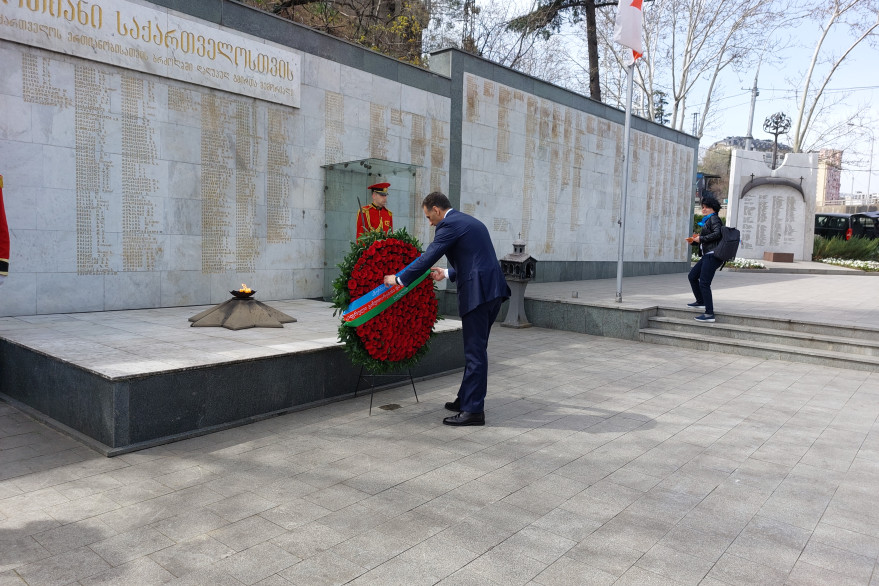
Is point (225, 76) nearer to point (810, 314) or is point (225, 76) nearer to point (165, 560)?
point (165, 560)

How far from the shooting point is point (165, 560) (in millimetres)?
2945

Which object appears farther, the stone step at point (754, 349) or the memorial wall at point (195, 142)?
the stone step at point (754, 349)

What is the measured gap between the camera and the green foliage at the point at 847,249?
99.3 feet

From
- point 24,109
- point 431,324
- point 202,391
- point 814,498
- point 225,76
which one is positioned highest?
point 225,76

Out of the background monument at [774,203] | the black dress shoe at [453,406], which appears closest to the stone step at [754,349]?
the black dress shoe at [453,406]

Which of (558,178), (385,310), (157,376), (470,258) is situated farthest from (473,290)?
(558,178)

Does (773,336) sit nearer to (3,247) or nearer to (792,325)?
(792,325)

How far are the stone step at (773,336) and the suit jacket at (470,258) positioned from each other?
19.6 ft

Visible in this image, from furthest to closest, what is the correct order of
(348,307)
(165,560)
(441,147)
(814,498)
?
(441,147) → (348,307) → (814,498) → (165,560)

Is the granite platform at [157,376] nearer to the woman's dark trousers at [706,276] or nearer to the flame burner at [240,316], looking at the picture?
the flame burner at [240,316]

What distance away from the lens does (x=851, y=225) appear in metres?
37.8

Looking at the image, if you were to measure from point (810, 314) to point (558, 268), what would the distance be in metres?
6.99

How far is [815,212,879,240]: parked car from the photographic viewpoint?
124ft

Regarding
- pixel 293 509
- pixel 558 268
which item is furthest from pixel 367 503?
pixel 558 268
